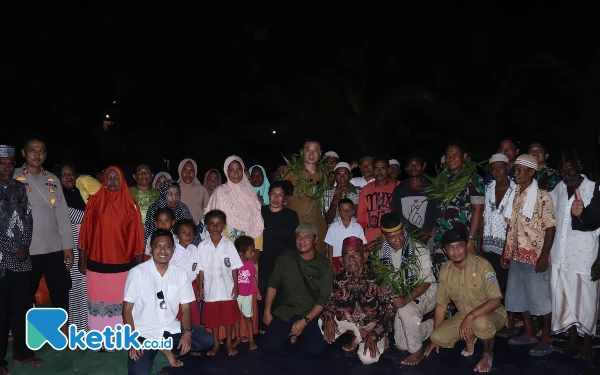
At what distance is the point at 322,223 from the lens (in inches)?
257

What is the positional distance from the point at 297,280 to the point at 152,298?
1.61m

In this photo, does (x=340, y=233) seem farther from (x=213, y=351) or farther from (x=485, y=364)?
(x=485, y=364)

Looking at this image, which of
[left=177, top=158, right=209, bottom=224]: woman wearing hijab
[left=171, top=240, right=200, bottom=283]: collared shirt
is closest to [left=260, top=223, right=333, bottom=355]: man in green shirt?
[left=171, top=240, right=200, bottom=283]: collared shirt

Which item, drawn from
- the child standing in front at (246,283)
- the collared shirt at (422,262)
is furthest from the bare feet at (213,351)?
the collared shirt at (422,262)

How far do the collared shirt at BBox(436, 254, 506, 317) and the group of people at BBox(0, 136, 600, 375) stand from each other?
11 mm

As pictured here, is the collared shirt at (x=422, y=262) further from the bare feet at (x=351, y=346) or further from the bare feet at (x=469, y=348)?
the bare feet at (x=351, y=346)

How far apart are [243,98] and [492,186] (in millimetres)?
18947

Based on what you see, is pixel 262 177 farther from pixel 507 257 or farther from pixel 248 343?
pixel 507 257

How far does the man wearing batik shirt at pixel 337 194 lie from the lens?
6605 millimetres

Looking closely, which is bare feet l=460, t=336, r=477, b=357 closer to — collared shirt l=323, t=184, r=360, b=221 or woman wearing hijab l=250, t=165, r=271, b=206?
collared shirt l=323, t=184, r=360, b=221

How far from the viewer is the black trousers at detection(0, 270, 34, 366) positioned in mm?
4820

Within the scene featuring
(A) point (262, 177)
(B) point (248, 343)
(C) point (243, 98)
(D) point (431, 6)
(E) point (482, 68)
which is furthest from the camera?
(C) point (243, 98)

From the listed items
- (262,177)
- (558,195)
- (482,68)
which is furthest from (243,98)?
(558,195)

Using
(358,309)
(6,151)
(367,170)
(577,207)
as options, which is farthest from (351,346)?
(6,151)
